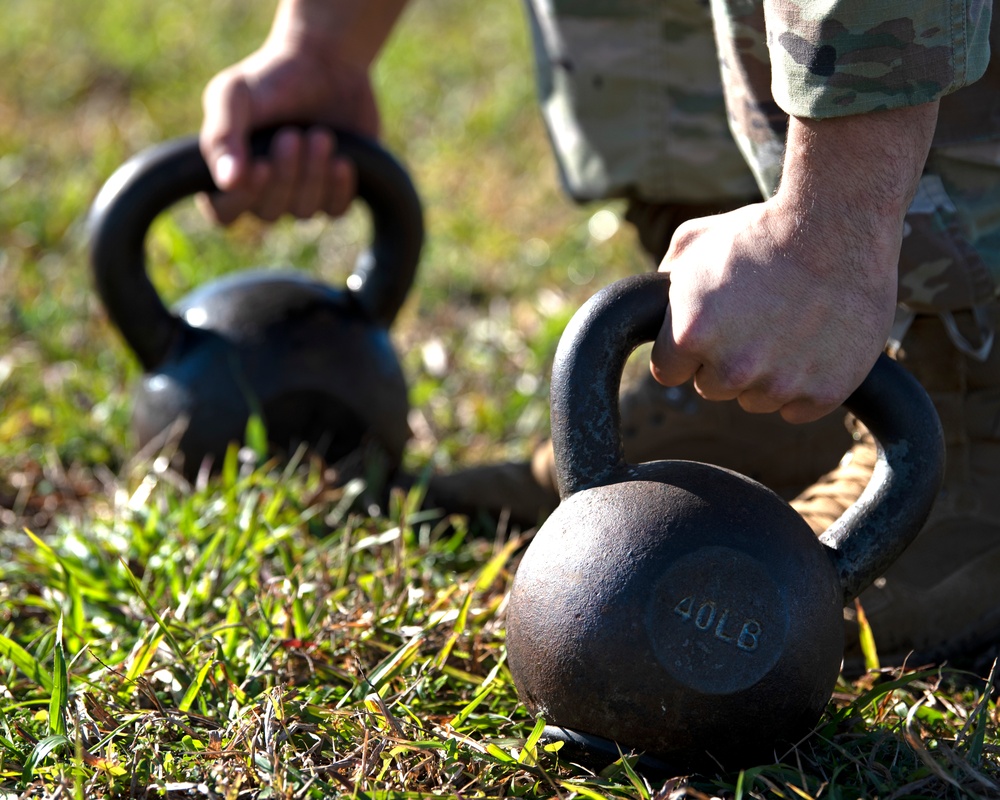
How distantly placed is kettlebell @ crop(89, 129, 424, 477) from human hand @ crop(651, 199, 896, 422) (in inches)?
45.0

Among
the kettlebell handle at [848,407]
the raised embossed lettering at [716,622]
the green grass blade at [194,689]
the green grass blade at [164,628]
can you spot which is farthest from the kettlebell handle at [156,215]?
the raised embossed lettering at [716,622]

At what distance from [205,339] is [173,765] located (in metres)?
1.13

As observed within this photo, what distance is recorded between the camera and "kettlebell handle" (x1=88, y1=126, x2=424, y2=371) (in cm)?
254

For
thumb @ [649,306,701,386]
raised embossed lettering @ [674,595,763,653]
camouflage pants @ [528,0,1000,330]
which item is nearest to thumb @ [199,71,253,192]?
camouflage pants @ [528,0,1000,330]

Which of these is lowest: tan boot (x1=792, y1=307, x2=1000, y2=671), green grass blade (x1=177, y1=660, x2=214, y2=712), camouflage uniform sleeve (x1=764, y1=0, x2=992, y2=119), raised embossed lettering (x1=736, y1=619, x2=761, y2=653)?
tan boot (x1=792, y1=307, x2=1000, y2=671)

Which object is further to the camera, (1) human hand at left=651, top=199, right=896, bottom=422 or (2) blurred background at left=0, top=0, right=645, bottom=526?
(2) blurred background at left=0, top=0, right=645, bottom=526

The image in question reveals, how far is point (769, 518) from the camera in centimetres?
158

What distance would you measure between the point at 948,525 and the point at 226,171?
1567 mm

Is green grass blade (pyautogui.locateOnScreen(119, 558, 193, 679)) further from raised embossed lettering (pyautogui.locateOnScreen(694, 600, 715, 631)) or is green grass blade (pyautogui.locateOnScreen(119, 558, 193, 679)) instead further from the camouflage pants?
the camouflage pants

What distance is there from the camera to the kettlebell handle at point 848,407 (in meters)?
1.59

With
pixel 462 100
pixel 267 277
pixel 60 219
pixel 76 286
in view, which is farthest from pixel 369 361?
pixel 462 100

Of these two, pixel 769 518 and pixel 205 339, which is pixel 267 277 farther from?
pixel 769 518

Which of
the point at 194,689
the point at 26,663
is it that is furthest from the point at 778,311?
the point at 26,663

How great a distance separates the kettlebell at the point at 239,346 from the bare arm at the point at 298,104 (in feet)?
0.15
